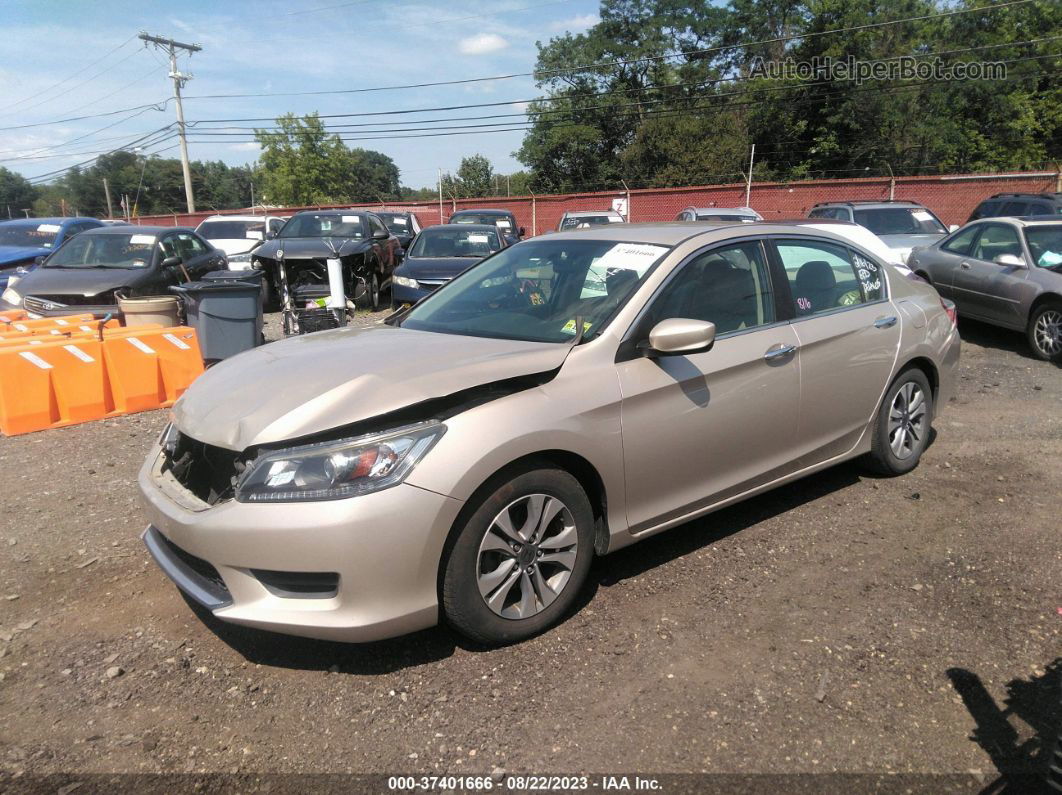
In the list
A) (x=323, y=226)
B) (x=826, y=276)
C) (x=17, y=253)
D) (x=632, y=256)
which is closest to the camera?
(x=632, y=256)

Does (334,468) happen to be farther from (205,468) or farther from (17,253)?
(17,253)

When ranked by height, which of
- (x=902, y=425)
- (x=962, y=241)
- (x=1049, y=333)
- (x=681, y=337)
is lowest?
(x=1049, y=333)

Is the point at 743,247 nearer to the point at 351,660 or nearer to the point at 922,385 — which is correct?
the point at 922,385

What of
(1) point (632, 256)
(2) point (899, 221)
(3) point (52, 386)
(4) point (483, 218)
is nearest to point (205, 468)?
(1) point (632, 256)

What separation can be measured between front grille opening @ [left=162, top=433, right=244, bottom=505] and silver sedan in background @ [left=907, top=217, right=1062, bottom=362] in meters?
9.04

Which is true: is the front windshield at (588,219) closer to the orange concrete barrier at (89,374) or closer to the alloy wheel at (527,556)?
the orange concrete barrier at (89,374)

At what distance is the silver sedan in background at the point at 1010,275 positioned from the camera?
8594mm

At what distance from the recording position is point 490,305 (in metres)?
4.00

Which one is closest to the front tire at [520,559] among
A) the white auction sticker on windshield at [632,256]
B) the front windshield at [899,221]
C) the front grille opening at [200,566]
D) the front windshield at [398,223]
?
the front grille opening at [200,566]

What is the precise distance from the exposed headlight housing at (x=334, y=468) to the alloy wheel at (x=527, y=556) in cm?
46

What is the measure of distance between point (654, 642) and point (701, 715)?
0.48 m

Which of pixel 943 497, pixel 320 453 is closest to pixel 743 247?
pixel 943 497

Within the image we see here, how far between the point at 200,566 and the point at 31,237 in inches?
504

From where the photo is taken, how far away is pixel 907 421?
486 cm
